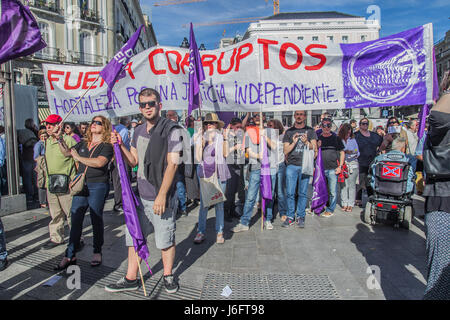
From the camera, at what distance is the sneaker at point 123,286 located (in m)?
3.06

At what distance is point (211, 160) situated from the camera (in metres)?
4.48

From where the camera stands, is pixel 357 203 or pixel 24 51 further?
pixel 357 203

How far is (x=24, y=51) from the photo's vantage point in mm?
3600

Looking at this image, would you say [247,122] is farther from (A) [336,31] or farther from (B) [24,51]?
(A) [336,31]

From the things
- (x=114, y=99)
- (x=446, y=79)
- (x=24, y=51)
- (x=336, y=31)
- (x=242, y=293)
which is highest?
(x=336, y=31)

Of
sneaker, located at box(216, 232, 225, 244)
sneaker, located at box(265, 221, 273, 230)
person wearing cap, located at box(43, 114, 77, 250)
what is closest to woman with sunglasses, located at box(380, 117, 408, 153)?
sneaker, located at box(265, 221, 273, 230)

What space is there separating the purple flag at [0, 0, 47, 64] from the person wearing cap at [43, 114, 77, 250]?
2.83 ft

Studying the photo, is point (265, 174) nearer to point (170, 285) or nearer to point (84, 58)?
point (170, 285)

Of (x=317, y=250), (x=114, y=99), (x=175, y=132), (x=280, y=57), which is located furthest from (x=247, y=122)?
(x=175, y=132)

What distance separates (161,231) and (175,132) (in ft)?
3.14

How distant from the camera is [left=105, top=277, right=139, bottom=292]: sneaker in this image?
3059 mm

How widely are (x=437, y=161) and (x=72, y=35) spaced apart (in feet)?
104

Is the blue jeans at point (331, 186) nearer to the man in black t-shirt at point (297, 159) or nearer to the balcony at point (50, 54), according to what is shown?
the man in black t-shirt at point (297, 159)
